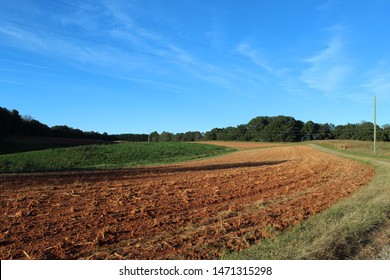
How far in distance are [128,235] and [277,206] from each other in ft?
14.8

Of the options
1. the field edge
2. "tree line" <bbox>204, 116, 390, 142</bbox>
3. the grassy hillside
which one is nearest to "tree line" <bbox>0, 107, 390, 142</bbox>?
"tree line" <bbox>204, 116, 390, 142</bbox>

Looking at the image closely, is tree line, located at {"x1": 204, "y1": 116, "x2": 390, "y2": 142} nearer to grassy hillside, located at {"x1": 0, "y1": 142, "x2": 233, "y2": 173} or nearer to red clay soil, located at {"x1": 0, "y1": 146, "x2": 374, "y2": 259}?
grassy hillside, located at {"x1": 0, "y1": 142, "x2": 233, "y2": 173}

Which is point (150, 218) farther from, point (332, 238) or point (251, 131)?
point (251, 131)

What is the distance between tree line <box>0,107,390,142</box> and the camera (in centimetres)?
7839

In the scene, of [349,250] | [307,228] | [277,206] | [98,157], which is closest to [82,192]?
[277,206]

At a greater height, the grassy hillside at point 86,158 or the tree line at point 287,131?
the tree line at point 287,131

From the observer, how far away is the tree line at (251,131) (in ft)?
257

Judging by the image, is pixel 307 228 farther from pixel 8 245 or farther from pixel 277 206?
pixel 8 245

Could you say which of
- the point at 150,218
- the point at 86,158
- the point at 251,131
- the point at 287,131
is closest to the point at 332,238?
the point at 150,218

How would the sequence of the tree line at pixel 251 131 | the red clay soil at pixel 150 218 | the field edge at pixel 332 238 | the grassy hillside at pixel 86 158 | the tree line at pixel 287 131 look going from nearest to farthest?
the field edge at pixel 332 238
the red clay soil at pixel 150 218
the grassy hillside at pixel 86 158
the tree line at pixel 251 131
the tree line at pixel 287 131

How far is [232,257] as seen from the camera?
4.95 metres

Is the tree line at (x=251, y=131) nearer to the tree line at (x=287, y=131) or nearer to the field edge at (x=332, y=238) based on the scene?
the tree line at (x=287, y=131)

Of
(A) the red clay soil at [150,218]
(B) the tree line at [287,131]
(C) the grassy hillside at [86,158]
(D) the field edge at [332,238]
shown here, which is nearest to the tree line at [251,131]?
(B) the tree line at [287,131]

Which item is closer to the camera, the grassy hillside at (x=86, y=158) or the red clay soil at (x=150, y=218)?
the red clay soil at (x=150, y=218)
